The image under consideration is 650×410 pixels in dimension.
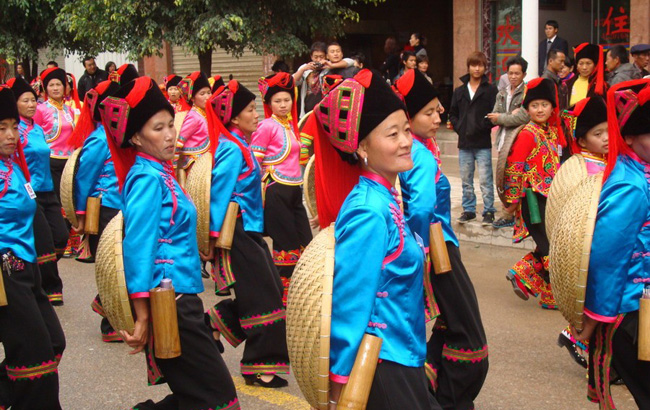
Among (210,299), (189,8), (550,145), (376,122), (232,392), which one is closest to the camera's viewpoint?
(376,122)

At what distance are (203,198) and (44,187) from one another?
2.94 metres

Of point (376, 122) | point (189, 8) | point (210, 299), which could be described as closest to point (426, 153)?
point (376, 122)

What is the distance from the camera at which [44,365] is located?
434 centimetres

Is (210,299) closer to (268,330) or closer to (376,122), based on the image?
(268,330)

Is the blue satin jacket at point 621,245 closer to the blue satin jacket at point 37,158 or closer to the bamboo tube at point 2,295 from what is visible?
the bamboo tube at point 2,295

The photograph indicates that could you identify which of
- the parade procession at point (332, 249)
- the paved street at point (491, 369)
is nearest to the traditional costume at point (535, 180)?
the parade procession at point (332, 249)

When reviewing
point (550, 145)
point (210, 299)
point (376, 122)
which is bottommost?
point (210, 299)

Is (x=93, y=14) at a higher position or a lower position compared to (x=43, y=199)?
higher

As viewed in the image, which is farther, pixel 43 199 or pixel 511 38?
pixel 511 38

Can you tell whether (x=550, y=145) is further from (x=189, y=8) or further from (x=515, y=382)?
(x=189, y=8)

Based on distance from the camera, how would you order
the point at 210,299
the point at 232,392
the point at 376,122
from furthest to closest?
1. the point at 210,299
2. the point at 232,392
3. the point at 376,122

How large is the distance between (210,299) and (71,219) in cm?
136

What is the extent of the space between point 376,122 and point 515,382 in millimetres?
2819

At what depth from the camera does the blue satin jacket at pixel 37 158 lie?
7.75 m
